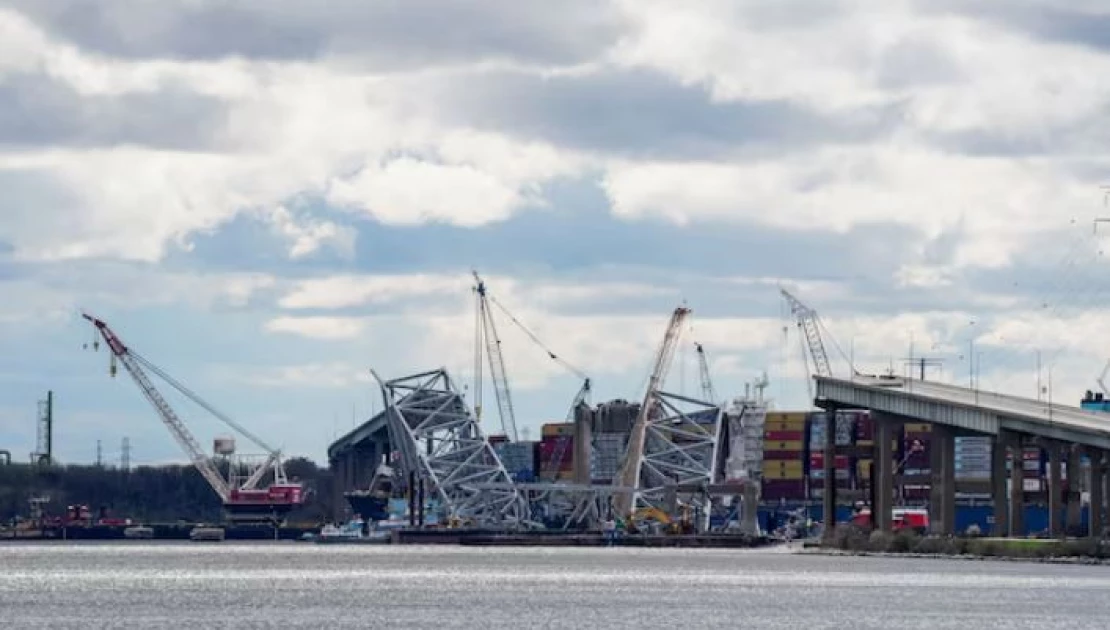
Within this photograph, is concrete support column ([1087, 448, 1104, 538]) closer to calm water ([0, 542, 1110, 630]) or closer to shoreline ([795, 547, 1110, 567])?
shoreline ([795, 547, 1110, 567])

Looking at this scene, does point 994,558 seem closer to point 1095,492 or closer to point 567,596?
point 1095,492

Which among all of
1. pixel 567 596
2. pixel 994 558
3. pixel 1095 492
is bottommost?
pixel 567 596

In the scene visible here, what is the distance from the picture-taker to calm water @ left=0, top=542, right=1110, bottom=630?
4454 inches

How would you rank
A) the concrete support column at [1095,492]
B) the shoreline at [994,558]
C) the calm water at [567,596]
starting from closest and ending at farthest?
the calm water at [567,596] < the shoreline at [994,558] < the concrete support column at [1095,492]

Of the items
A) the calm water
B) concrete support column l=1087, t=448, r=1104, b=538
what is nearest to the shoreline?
the calm water

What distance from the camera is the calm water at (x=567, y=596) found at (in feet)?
371

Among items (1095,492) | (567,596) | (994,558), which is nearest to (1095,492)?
(1095,492)

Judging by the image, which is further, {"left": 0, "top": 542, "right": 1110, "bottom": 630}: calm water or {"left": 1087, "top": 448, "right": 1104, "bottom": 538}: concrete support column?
{"left": 1087, "top": 448, "right": 1104, "bottom": 538}: concrete support column

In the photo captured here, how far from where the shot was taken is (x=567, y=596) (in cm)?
13712

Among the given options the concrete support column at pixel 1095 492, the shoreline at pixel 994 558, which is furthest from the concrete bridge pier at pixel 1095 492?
the shoreline at pixel 994 558

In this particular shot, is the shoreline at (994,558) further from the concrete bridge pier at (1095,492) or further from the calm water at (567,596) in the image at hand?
the concrete bridge pier at (1095,492)

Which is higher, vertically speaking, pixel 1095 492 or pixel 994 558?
pixel 1095 492

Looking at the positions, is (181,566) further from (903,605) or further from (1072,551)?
(903,605)

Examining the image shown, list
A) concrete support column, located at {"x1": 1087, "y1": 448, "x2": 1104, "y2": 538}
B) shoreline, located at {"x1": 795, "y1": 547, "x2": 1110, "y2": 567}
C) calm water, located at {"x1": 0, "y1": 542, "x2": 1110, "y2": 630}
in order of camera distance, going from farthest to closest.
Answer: concrete support column, located at {"x1": 1087, "y1": 448, "x2": 1104, "y2": 538}, shoreline, located at {"x1": 795, "y1": 547, "x2": 1110, "y2": 567}, calm water, located at {"x1": 0, "y1": 542, "x2": 1110, "y2": 630}
